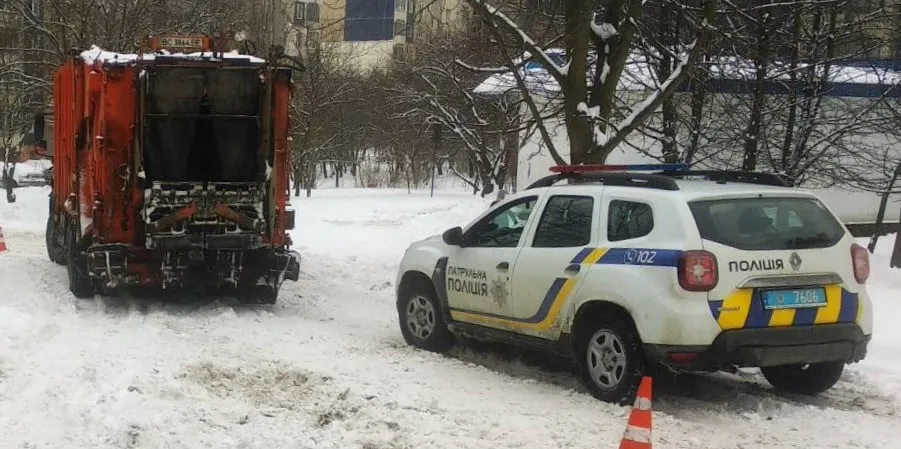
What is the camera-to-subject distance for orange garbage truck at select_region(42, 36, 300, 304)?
9406 millimetres

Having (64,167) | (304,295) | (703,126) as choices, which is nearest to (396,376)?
(304,295)

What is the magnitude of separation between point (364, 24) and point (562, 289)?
14457 mm

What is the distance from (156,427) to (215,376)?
1466 millimetres

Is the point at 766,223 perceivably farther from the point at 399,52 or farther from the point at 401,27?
the point at 399,52

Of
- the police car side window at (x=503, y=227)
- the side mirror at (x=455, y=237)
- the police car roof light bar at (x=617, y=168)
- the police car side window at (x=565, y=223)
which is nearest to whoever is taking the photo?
the police car side window at (x=565, y=223)

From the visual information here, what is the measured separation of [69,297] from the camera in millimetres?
10492

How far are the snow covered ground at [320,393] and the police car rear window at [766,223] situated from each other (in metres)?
1.21

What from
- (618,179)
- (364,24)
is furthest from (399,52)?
(618,179)

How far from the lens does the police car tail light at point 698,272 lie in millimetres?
5910

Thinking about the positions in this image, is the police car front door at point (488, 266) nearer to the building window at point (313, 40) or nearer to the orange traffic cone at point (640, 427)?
the orange traffic cone at point (640, 427)

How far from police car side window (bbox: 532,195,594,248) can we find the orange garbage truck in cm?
361

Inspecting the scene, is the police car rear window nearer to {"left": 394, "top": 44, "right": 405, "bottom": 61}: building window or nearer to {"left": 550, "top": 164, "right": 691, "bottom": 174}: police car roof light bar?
{"left": 550, "top": 164, "right": 691, "bottom": 174}: police car roof light bar

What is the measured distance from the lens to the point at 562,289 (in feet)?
22.6

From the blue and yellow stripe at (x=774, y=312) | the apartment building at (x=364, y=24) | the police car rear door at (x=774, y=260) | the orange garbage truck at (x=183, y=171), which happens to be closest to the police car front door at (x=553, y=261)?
the police car rear door at (x=774, y=260)
